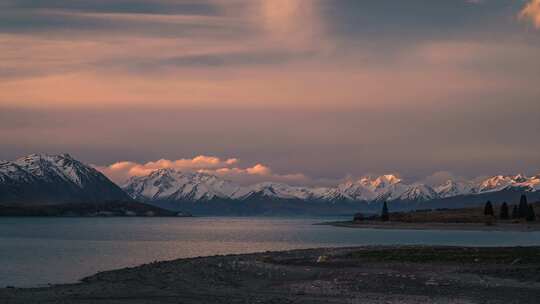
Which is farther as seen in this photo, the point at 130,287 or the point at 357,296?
the point at 130,287

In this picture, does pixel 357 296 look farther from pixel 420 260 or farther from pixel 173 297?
pixel 420 260

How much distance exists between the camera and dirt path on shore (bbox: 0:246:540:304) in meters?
43.2

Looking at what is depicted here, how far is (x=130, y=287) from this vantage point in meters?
49.6

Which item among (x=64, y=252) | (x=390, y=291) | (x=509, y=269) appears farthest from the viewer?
(x=64, y=252)

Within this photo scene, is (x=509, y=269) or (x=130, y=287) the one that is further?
(x=509, y=269)

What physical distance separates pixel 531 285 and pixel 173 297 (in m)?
21.8

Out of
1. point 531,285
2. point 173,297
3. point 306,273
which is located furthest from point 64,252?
point 531,285

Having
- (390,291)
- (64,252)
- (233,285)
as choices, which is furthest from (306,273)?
(64,252)

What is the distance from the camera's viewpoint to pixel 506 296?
1695 inches

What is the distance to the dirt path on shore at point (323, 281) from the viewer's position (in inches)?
1699

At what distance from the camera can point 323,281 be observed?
2082 inches

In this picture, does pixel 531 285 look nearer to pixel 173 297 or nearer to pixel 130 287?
pixel 173 297

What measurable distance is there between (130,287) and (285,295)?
35.9 feet

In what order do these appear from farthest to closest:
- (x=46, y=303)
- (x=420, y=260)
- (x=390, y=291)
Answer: (x=420, y=260)
(x=390, y=291)
(x=46, y=303)
